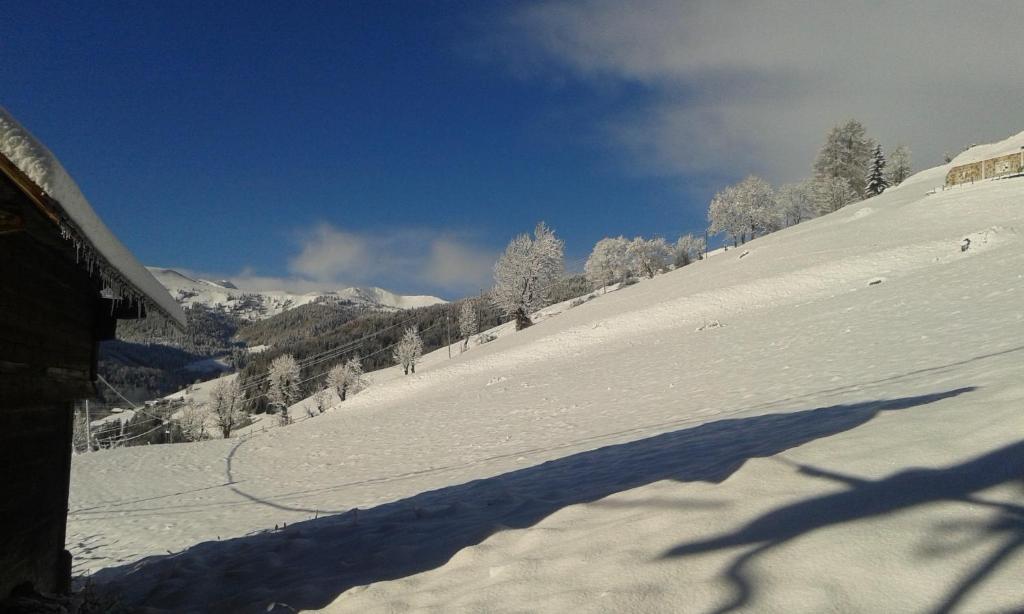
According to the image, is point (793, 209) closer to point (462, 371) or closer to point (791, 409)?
point (462, 371)

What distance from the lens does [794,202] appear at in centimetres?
7931

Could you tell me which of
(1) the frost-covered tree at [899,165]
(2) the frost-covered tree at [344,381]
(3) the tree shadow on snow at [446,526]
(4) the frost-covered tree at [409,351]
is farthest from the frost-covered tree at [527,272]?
(1) the frost-covered tree at [899,165]

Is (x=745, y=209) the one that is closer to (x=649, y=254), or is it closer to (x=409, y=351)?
(x=649, y=254)

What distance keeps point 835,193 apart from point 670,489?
73.3 metres

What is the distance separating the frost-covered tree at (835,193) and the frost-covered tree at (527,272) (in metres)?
36.8

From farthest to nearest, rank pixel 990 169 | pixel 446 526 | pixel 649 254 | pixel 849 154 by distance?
pixel 649 254
pixel 849 154
pixel 990 169
pixel 446 526

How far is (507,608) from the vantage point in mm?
3129

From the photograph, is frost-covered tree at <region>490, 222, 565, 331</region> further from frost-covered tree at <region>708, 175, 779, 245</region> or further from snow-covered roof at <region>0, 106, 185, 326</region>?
snow-covered roof at <region>0, 106, 185, 326</region>

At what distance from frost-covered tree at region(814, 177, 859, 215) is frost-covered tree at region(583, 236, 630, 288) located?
98.3 feet

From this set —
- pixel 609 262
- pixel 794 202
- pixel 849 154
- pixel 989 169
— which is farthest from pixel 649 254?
pixel 989 169

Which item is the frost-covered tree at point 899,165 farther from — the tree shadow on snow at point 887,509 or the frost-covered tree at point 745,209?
the tree shadow on snow at point 887,509

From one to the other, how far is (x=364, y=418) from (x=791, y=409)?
Result: 71.8 ft

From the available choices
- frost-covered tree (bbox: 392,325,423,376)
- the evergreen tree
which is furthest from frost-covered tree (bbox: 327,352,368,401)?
the evergreen tree

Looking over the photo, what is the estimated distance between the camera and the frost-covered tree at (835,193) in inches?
2447
